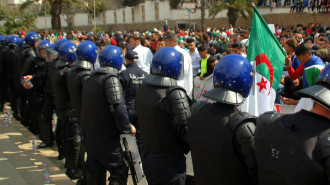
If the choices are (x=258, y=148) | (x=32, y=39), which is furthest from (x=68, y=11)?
(x=258, y=148)

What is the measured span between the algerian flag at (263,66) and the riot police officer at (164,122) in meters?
1.12

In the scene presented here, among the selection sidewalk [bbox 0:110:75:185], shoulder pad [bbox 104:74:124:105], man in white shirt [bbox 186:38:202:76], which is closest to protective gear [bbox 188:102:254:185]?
shoulder pad [bbox 104:74:124:105]

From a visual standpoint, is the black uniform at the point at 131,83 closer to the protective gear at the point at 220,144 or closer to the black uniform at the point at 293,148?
the protective gear at the point at 220,144

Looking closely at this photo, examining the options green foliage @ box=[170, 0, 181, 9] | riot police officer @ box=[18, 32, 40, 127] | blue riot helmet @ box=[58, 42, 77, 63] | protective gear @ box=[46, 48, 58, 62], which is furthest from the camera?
green foliage @ box=[170, 0, 181, 9]

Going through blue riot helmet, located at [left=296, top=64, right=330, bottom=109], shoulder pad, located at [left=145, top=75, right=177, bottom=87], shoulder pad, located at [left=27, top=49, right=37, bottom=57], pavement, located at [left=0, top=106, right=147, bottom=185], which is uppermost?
shoulder pad, located at [left=27, top=49, right=37, bottom=57]

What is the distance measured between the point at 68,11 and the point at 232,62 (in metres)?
44.8

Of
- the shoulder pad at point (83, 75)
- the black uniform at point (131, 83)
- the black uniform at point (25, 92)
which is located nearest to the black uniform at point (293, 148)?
the shoulder pad at point (83, 75)

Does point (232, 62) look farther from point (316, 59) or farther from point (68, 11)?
point (68, 11)

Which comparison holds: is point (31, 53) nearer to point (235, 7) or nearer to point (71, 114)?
point (71, 114)

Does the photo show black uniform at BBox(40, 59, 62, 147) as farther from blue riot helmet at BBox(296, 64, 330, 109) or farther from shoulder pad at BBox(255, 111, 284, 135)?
blue riot helmet at BBox(296, 64, 330, 109)

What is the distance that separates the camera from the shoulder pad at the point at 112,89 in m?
3.88

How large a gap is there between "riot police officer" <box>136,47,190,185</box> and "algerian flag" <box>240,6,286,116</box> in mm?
1118

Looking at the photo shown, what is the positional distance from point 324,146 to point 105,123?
2714 mm

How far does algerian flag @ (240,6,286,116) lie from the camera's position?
3975mm
